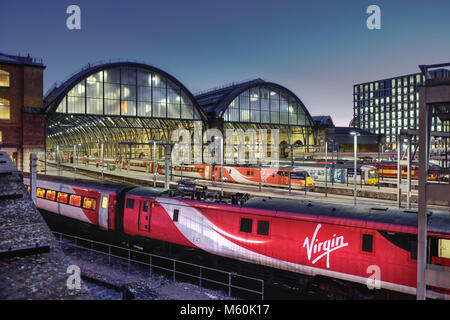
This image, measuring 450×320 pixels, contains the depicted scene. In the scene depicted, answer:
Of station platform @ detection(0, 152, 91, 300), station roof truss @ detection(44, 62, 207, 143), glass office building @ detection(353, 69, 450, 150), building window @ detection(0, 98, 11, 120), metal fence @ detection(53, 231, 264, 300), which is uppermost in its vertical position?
glass office building @ detection(353, 69, 450, 150)

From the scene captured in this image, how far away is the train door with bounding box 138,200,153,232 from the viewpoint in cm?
1820

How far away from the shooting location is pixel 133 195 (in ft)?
63.2

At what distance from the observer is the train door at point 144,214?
717 inches

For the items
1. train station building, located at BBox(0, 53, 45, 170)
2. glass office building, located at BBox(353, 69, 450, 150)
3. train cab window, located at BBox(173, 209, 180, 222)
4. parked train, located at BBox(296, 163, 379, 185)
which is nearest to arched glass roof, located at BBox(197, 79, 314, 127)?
parked train, located at BBox(296, 163, 379, 185)

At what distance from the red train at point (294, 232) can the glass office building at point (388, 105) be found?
157368mm

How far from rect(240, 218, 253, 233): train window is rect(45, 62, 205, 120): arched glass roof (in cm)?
4231

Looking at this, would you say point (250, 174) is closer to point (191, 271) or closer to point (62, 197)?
point (62, 197)

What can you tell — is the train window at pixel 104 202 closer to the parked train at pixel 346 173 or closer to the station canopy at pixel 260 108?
the parked train at pixel 346 173

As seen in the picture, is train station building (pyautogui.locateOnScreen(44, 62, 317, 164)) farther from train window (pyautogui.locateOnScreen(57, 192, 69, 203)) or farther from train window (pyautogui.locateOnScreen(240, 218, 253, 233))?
train window (pyautogui.locateOnScreen(240, 218, 253, 233))

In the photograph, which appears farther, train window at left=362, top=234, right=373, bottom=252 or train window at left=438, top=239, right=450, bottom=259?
train window at left=362, top=234, right=373, bottom=252

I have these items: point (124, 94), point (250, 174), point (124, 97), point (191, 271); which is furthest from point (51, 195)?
point (124, 94)

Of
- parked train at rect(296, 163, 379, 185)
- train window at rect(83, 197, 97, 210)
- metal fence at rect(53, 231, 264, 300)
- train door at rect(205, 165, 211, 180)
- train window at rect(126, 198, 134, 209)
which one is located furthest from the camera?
train door at rect(205, 165, 211, 180)
